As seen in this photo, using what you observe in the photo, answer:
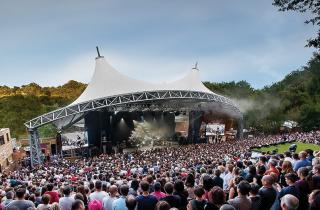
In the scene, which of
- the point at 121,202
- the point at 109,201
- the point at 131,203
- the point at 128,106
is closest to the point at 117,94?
the point at 128,106

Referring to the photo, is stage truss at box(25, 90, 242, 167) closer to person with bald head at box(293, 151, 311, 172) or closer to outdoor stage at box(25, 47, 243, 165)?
outdoor stage at box(25, 47, 243, 165)

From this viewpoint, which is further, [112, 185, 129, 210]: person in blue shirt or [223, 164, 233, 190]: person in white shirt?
[223, 164, 233, 190]: person in white shirt

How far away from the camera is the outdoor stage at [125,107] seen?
35094 mm

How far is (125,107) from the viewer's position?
4212 cm

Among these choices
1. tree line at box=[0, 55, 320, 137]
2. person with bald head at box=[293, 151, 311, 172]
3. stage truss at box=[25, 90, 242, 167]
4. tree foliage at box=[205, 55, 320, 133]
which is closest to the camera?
person with bald head at box=[293, 151, 311, 172]

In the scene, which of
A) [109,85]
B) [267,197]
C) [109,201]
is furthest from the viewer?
[109,85]

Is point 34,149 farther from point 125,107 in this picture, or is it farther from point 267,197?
point 267,197

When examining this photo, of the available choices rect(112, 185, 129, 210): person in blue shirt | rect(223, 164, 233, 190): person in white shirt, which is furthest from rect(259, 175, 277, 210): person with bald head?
rect(223, 164, 233, 190): person in white shirt

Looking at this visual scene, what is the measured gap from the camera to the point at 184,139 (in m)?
48.3

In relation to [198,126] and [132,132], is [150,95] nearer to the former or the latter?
[132,132]

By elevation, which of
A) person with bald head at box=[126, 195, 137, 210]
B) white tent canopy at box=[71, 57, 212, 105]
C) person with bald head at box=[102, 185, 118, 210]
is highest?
white tent canopy at box=[71, 57, 212, 105]

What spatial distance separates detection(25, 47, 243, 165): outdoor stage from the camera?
35.1 meters

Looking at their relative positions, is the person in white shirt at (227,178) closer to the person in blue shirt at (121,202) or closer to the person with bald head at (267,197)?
the person with bald head at (267,197)

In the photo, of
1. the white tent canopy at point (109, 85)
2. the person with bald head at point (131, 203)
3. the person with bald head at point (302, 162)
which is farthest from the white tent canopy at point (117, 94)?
the person with bald head at point (131, 203)
